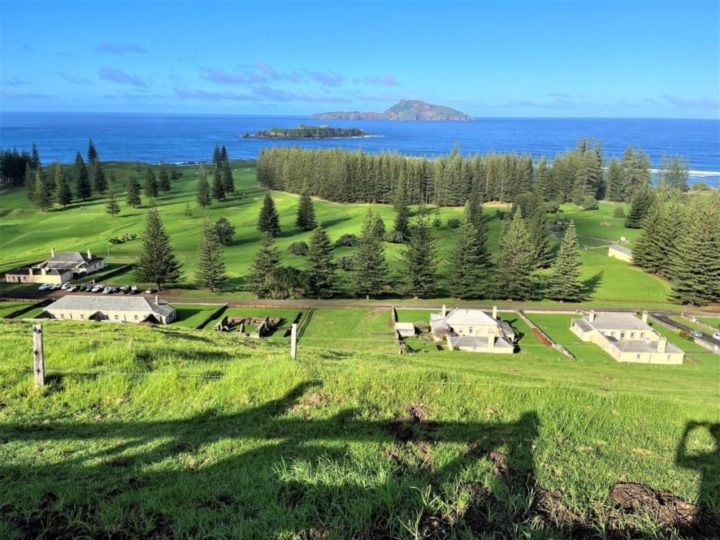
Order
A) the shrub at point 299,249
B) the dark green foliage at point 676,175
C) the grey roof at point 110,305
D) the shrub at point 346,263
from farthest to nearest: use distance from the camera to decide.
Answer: the dark green foliage at point 676,175, the shrub at point 299,249, the shrub at point 346,263, the grey roof at point 110,305

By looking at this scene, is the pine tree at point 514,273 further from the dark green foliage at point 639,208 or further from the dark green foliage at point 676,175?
the dark green foliage at point 676,175

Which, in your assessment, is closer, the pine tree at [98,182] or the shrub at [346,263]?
the shrub at [346,263]

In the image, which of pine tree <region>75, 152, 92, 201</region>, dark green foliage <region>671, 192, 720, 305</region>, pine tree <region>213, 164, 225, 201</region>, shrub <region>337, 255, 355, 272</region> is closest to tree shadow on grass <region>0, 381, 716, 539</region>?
dark green foliage <region>671, 192, 720, 305</region>

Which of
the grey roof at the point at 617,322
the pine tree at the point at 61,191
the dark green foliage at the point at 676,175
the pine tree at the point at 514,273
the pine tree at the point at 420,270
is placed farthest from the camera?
the dark green foliage at the point at 676,175

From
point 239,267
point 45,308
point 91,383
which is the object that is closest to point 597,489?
point 91,383

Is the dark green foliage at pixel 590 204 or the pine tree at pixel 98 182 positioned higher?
the pine tree at pixel 98 182

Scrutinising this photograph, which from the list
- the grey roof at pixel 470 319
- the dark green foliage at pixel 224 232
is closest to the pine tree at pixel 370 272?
the grey roof at pixel 470 319

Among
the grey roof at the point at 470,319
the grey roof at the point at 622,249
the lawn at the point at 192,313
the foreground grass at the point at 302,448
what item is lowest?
the lawn at the point at 192,313

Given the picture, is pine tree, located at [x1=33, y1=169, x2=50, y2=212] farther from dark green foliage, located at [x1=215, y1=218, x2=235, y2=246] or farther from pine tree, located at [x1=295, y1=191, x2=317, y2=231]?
pine tree, located at [x1=295, y1=191, x2=317, y2=231]

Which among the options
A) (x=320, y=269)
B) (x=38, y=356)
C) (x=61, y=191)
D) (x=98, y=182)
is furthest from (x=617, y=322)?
(x=98, y=182)
